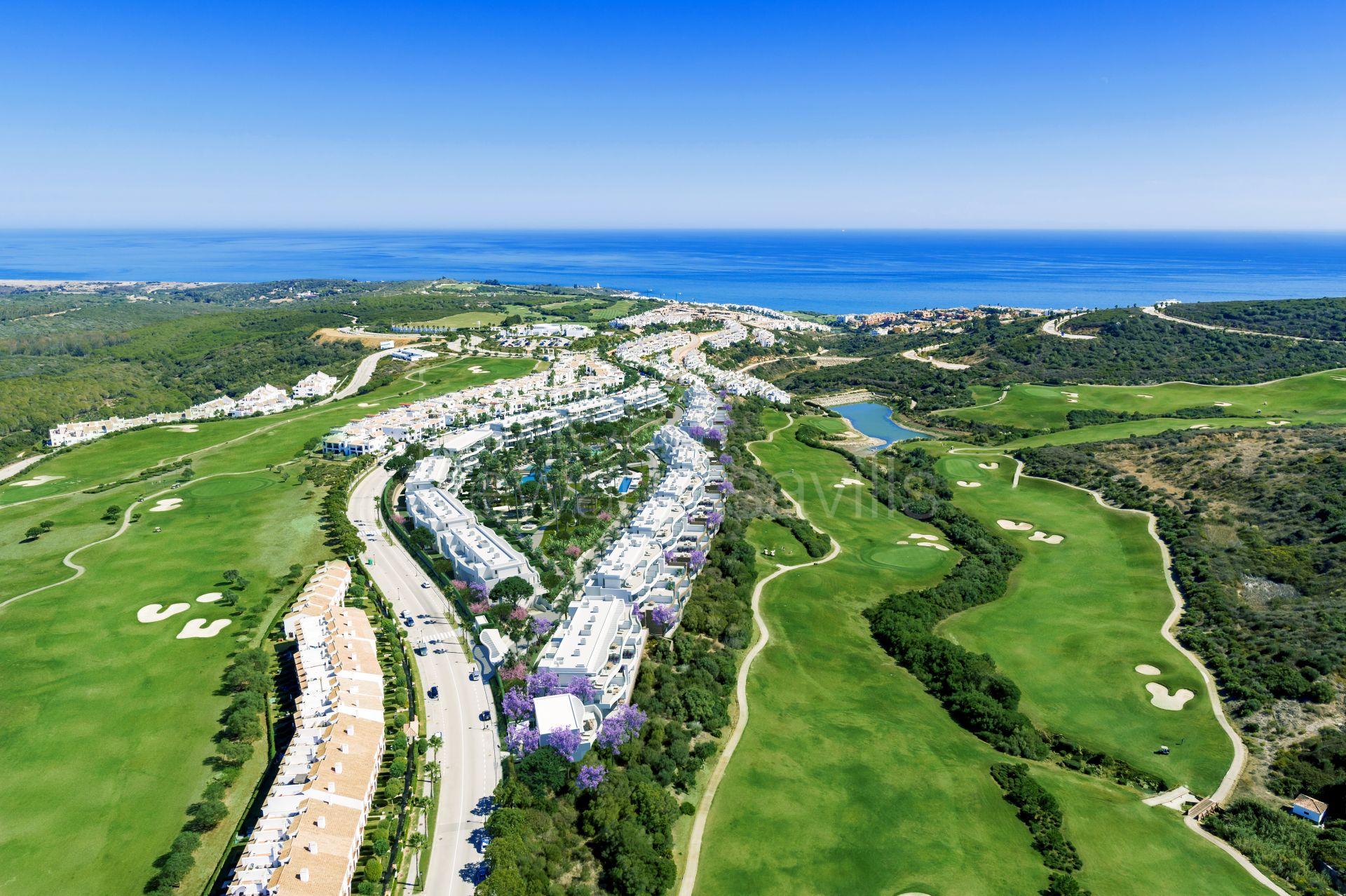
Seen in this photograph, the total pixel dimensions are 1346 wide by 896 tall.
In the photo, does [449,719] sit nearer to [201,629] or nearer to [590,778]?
[590,778]

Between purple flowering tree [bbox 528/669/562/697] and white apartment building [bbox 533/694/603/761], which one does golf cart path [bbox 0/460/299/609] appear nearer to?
purple flowering tree [bbox 528/669/562/697]

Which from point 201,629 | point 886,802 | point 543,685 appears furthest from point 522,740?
point 201,629

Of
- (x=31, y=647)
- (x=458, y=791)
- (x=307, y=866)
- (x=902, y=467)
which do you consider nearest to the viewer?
(x=307, y=866)

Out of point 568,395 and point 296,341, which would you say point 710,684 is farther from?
point 296,341

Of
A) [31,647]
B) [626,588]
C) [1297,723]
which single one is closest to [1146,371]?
[1297,723]

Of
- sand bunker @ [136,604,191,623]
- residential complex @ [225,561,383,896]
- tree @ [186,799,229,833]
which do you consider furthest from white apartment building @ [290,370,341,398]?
tree @ [186,799,229,833]

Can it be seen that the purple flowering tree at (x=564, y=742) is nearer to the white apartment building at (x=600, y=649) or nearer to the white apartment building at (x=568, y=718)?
the white apartment building at (x=568, y=718)
